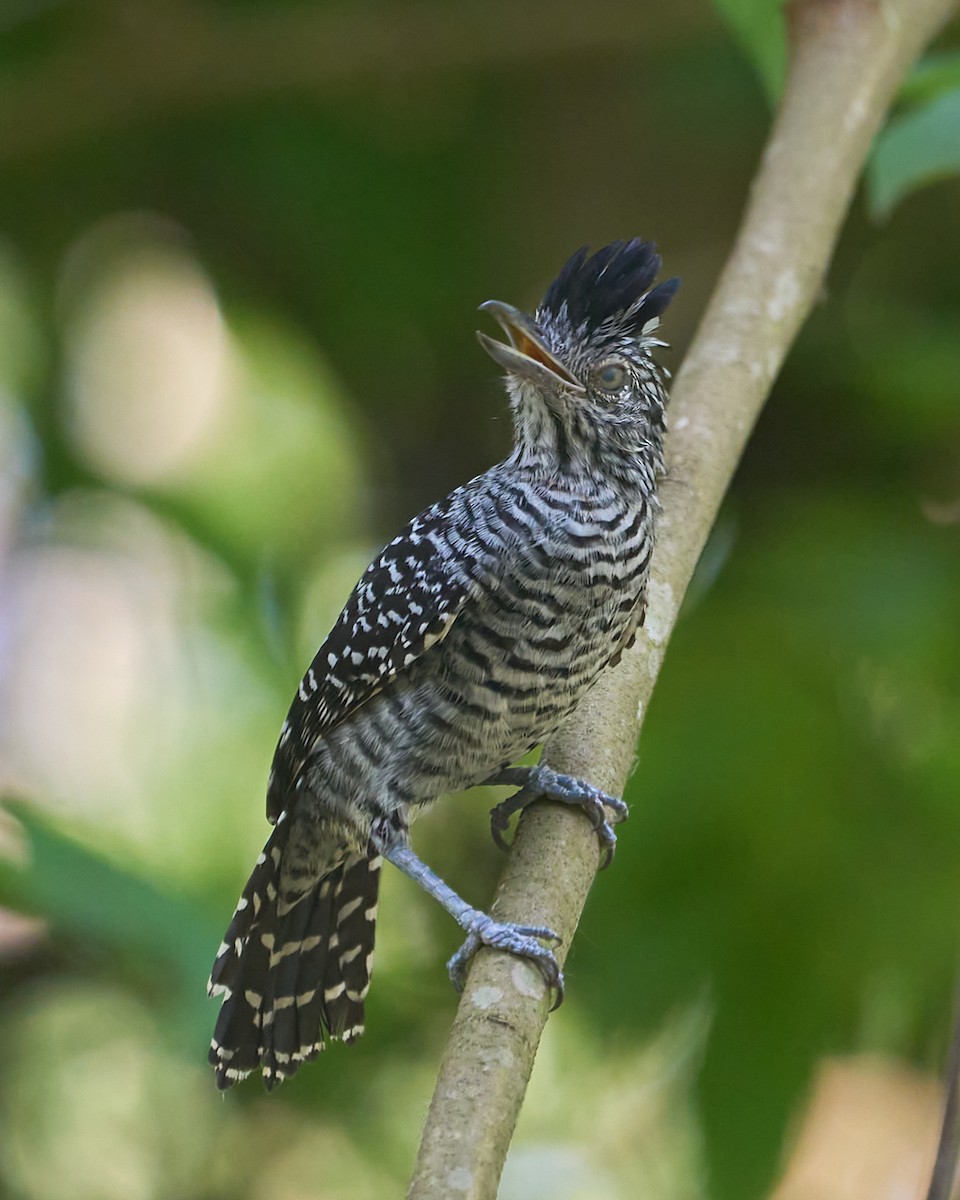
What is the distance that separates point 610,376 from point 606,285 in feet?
A: 0.51

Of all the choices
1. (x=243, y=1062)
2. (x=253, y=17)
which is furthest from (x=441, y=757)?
(x=253, y=17)

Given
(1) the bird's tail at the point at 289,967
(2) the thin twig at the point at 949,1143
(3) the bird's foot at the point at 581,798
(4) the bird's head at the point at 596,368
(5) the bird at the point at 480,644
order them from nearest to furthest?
(2) the thin twig at the point at 949,1143 → (3) the bird's foot at the point at 581,798 → (5) the bird at the point at 480,644 → (4) the bird's head at the point at 596,368 → (1) the bird's tail at the point at 289,967

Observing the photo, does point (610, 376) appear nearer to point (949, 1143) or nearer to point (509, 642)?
point (509, 642)

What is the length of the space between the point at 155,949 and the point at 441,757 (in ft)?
1.94

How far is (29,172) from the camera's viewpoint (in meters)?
4.30

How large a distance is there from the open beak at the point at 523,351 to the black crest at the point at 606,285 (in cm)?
9

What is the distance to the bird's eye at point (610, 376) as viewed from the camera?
2701 millimetres

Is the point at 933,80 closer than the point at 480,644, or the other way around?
the point at 480,644

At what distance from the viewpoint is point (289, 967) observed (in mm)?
3014

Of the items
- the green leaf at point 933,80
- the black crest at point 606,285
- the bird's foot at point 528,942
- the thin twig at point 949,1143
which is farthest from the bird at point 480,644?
the thin twig at point 949,1143

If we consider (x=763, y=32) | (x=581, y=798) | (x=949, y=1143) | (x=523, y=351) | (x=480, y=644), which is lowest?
(x=949, y=1143)

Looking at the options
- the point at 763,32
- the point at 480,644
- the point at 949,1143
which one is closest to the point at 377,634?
the point at 480,644

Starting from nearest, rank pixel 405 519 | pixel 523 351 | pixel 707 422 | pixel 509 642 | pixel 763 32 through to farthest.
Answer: pixel 509 642 < pixel 523 351 < pixel 707 422 < pixel 763 32 < pixel 405 519

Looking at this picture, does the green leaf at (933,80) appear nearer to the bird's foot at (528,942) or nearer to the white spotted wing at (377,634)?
the white spotted wing at (377,634)
